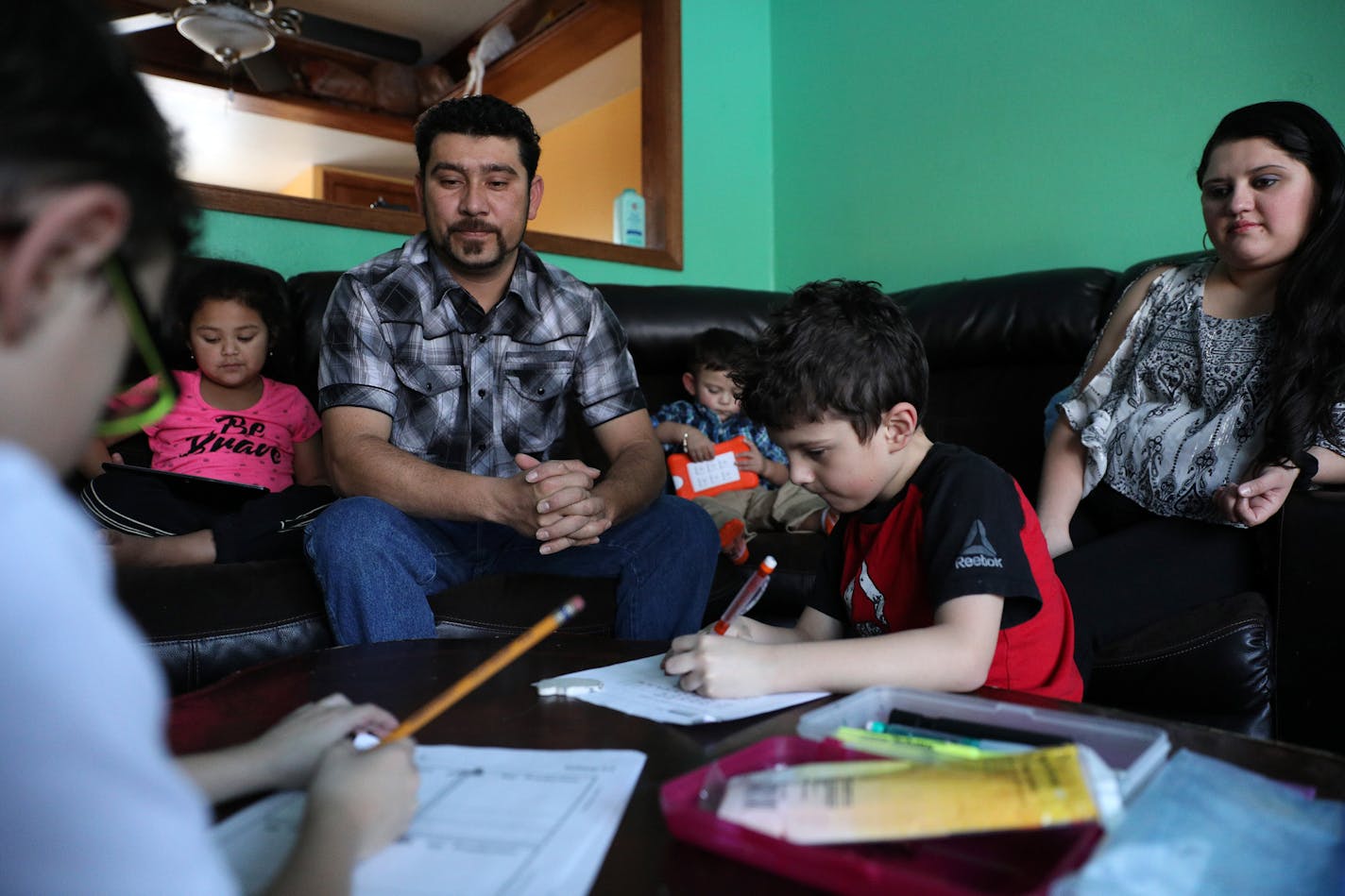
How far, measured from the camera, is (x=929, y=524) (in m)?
0.98

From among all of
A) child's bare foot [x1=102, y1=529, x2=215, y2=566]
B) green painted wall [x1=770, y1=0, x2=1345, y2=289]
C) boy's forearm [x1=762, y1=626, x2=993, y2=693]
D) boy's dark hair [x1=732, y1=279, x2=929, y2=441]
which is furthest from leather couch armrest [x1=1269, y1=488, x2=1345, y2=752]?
child's bare foot [x1=102, y1=529, x2=215, y2=566]

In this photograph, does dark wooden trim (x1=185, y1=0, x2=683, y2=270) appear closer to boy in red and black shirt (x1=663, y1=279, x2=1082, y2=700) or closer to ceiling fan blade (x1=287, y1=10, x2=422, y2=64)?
ceiling fan blade (x1=287, y1=10, x2=422, y2=64)

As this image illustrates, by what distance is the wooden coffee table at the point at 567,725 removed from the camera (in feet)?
1.63

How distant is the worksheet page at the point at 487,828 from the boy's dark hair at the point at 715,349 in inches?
73.7

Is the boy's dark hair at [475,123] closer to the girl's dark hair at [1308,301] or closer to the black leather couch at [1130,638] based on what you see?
the black leather couch at [1130,638]

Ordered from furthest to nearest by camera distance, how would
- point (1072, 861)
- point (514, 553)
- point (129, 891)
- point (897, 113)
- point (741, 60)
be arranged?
point (741, 60) < point (897, 113) < point (514, 553) < point (1072, 861) < point (129, 891)

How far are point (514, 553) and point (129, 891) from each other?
135cm

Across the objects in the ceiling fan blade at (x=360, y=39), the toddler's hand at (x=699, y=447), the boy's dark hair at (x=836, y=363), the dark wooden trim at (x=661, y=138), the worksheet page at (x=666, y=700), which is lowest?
the worksheet page at (x=666, y=700)

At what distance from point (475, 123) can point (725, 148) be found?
1.78m

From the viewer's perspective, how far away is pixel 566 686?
83 cm

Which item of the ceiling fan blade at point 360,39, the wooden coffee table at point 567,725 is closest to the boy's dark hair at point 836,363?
the wooden coffee table at point 567,725

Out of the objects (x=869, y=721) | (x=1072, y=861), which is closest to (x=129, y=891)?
(x=1072, y=861)

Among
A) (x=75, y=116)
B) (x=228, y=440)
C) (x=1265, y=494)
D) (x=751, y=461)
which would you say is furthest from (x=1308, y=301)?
(x=228, y=440)

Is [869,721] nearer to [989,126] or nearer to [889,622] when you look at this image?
[889,622]
